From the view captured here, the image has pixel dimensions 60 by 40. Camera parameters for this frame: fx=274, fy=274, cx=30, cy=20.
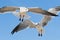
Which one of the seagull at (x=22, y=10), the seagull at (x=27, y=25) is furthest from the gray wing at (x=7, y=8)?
the seagull at (x=27, y=25)

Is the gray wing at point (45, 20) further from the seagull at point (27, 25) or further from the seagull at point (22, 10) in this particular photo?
→ the seagull at point (22, 10)

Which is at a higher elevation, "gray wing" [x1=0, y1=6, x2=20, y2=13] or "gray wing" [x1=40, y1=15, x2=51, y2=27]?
"gray wing" [x1=0, y1=6, x2=20, y2=13]

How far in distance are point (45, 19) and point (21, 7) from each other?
2220mm

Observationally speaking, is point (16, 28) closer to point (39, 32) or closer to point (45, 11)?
point (39, 32)

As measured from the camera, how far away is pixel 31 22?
1133cm

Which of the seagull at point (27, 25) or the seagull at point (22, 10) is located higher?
the seagull at point (22, 10)

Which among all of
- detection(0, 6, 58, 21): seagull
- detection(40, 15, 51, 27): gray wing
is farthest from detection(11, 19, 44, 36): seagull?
detection(0, 6, 58, 21): seagull

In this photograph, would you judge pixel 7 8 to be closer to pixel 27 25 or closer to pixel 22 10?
pixel 22 10

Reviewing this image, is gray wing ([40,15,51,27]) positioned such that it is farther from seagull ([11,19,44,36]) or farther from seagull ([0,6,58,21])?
seagull ([0,6,58,21])

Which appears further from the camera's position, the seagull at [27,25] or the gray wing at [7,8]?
the seagull at [27,25]

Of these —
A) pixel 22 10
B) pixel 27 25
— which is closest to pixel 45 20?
pixel 27 25

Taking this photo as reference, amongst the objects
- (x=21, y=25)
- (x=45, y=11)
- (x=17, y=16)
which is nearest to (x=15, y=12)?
(x=17, y=16)

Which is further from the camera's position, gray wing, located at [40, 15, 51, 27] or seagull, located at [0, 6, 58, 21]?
gray wing, located at [40, 15, 51, 27]

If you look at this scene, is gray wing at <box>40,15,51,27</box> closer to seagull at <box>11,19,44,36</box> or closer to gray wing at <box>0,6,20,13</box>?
seagull at <box>11,19,44,36</box>
